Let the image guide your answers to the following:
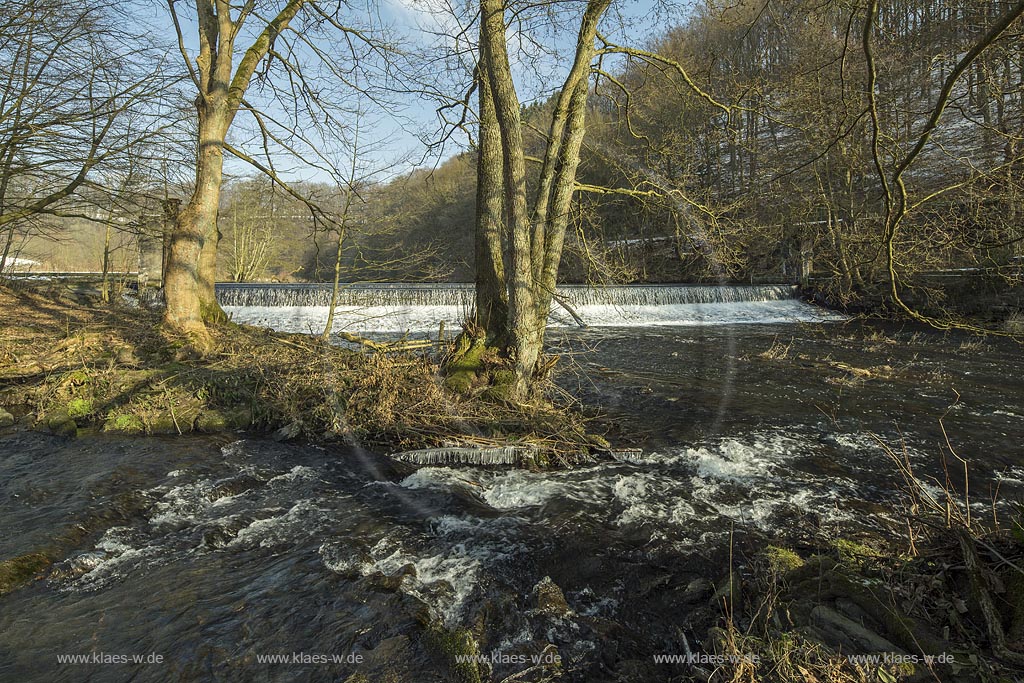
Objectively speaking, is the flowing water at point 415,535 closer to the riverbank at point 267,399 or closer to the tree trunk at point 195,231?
the riverbank at point 267,399

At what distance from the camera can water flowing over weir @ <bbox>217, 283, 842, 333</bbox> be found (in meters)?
18.1

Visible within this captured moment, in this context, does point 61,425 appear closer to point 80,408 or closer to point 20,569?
point 80,408

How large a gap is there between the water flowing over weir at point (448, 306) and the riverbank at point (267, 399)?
7755 mm

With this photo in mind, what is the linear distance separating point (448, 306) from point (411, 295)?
139cm

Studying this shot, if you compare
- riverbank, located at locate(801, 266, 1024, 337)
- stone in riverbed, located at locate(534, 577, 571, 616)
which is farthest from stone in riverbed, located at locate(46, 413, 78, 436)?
riverbank, located at locate(801, 266, 1024, 337)

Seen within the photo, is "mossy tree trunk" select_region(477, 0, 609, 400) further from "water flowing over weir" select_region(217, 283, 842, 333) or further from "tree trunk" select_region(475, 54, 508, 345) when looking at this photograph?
"water flowing over weir" select_region(217, 283, 842, 333)

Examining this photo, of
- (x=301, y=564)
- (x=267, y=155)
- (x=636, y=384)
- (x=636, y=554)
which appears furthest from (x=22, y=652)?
(x=267, y=155)

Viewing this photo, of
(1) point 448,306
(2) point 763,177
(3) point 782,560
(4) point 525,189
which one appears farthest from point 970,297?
(3) point 782,560

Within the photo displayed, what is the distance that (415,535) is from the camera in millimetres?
4477

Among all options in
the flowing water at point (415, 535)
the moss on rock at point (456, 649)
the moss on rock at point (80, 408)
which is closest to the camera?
the moss on rock at point (456, 649)

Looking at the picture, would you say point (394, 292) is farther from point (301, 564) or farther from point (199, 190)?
point (301, 564)

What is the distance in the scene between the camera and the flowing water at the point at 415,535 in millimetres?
3139

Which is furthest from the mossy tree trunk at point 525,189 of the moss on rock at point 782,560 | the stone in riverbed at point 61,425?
the stone in riverbed at point 61,425

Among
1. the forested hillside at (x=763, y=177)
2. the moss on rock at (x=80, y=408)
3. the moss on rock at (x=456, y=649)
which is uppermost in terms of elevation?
the forested hillside at (x=763, y=177)
